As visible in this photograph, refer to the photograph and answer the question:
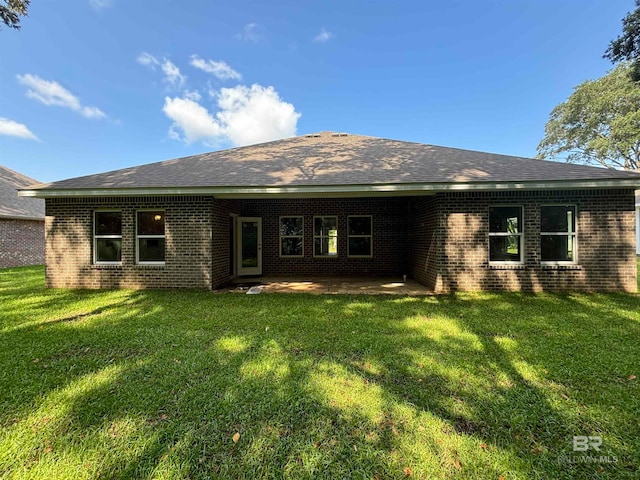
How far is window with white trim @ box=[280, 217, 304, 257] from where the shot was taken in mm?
11633

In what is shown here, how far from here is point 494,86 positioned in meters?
19.2

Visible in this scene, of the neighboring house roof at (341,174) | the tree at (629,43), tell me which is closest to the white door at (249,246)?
the neighboring house roof at (341,174)

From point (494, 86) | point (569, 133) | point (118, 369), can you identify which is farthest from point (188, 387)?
point (569, 133)

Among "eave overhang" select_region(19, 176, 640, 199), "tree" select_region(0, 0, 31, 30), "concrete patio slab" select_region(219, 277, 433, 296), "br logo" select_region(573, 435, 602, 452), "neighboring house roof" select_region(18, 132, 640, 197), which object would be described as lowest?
"br logo" select_region(573, 435, 602, 452)

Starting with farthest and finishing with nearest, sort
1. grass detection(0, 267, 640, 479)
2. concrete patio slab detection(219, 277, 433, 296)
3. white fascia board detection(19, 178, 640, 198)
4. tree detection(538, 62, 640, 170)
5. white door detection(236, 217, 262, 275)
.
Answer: tree detection(538, 62, 640, 170) < white door detection(236, 217, 262, 275) < concrete patio slab detection(219, 277, 433, 296) < white fascia board detection(19, 178, 640, 198) < grass detection(0, 267, 640, 479)

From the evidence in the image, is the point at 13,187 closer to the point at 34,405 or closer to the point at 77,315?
the point at 77,315

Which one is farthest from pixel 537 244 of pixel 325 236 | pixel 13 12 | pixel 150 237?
pixel 13 12

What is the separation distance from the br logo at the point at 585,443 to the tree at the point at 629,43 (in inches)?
765

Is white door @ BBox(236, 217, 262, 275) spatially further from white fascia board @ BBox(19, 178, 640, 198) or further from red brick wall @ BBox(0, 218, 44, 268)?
red brick wall @ BBox(0, 218, 44, 268)

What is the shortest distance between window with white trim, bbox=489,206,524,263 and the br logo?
19.9 feet

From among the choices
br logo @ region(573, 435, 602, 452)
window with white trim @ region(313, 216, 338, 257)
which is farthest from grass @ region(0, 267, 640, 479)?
window with white trim @ region(313, 216, 338, 257)

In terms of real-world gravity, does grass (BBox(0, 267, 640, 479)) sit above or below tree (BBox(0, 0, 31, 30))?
below

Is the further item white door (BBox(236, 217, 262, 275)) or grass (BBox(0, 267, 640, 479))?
white door (BBox(236, 217, 262, 275))

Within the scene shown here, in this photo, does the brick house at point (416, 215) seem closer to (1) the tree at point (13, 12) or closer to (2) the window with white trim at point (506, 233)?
(2) the window with white trim at point (506, 233)
